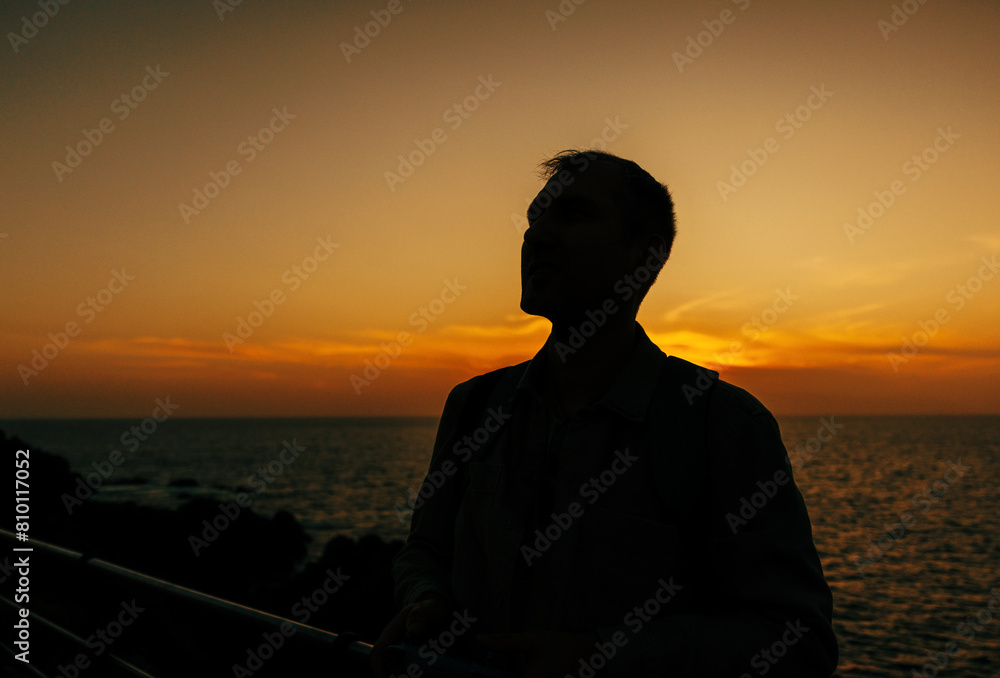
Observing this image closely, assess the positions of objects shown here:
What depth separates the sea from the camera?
69.5ft

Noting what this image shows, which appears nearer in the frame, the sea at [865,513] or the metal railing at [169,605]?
the metal railing at [169,605]

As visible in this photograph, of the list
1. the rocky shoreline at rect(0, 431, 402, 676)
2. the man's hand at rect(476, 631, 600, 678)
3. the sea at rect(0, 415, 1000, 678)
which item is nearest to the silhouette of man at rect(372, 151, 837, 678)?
the man's hand at rect(476, 631, 600, 678)

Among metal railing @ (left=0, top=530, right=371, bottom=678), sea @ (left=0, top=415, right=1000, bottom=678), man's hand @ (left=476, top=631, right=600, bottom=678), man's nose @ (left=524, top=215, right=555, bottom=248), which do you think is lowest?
sea @ (left=0, top=415, right=1000, bottom=678)

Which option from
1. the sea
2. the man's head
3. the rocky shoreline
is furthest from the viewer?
the sea

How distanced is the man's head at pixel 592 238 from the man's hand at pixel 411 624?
0.89 m

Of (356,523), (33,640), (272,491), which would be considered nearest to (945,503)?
(356,523)

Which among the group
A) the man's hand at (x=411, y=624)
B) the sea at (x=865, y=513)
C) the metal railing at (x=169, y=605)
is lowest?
the sea at (x=865, y=513)

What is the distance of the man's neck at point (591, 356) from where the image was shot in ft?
6.34

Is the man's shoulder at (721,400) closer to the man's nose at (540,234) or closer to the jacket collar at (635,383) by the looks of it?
the jacket collar at (635,383)

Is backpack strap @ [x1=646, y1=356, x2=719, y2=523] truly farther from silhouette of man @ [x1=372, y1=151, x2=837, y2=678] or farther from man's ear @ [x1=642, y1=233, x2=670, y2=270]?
man's ear @ [x1=642, y1=233, x2=670, y2=270]

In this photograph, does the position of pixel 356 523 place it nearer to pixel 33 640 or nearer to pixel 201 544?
pixel 201 544

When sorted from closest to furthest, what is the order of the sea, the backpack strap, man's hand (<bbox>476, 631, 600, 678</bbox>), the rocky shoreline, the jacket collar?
man's hand (<bbox>476, 631, 600, 678</bbox>), the backpack strap, the jacket collar, the rocky shoreline, the sea

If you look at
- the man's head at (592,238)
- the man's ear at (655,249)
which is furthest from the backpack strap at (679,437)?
the man's ear at (655,249)

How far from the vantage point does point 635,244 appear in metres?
2.00
